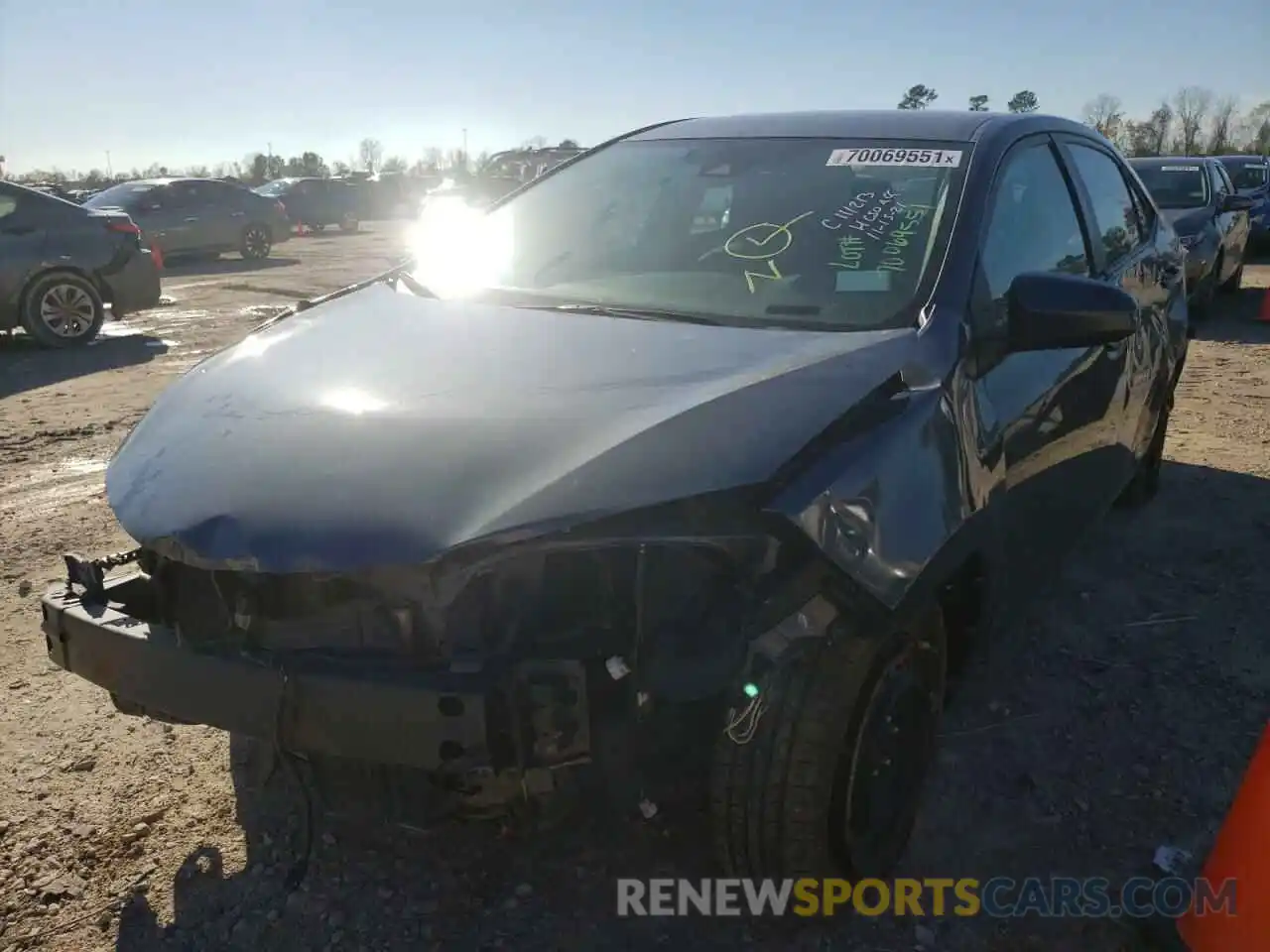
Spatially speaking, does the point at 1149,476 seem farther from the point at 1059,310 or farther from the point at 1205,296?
the point at 1205,296

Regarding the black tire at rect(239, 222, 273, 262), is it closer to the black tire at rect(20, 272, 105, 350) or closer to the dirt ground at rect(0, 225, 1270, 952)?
the black tire at rect(20, 272, 105, 350)

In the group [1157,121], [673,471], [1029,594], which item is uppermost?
[1157,121]

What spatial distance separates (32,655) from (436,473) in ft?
7.55

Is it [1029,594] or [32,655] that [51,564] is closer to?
[32,655]

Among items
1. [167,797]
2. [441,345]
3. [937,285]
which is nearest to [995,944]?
[937,285]

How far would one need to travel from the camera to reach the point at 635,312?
8.60ft

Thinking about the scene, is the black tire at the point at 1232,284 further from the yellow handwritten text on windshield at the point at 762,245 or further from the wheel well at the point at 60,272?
the wheel well at the point at 60,272

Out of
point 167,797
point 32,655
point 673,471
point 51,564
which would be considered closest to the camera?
point 673,471

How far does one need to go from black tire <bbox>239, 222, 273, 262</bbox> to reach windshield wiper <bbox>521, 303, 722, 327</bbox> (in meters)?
16.6

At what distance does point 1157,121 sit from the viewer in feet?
157

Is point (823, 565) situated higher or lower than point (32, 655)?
higher

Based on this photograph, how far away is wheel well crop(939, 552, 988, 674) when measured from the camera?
2377mm

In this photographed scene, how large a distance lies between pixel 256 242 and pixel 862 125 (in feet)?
54.8

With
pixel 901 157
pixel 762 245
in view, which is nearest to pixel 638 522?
pixel 762 245
